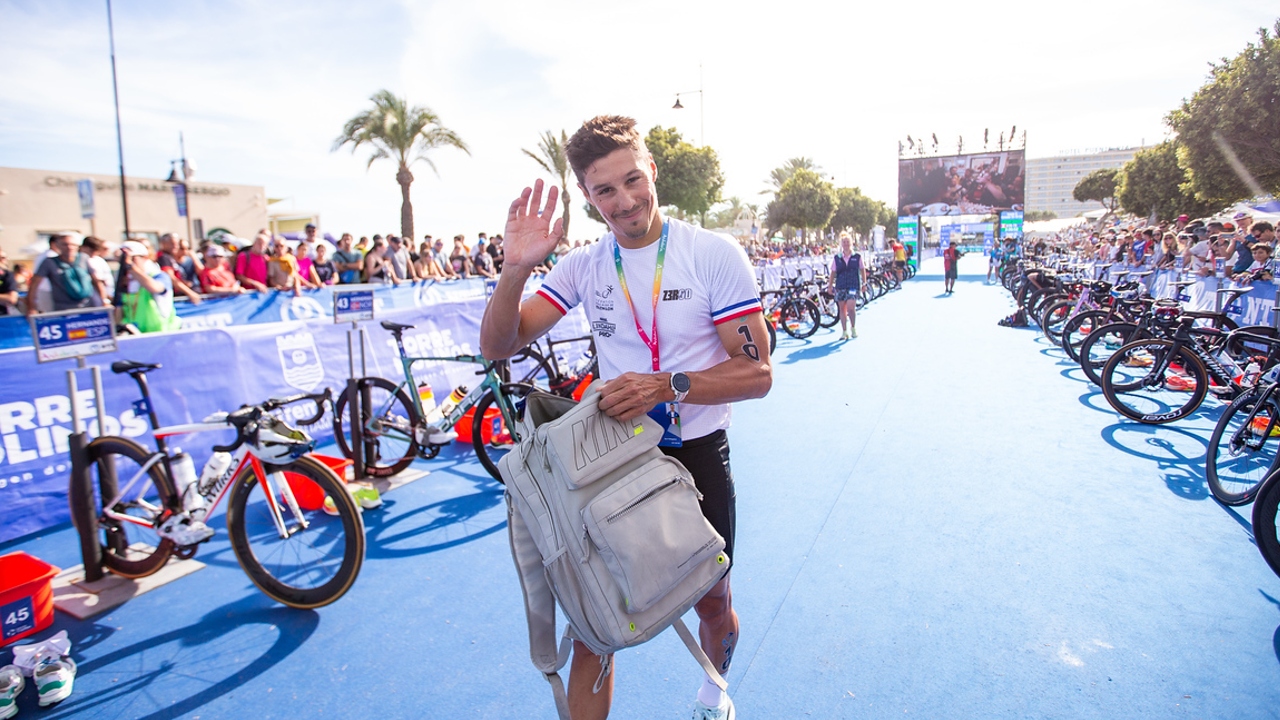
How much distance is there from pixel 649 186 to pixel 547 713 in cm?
204

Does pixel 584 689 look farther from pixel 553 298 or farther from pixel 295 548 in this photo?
pixel 295 548

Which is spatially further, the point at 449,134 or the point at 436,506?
the point at 449,134

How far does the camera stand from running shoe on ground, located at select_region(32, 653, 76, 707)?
8.52ft

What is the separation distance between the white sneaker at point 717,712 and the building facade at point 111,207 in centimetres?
3105

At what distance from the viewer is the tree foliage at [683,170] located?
31828 millimetres

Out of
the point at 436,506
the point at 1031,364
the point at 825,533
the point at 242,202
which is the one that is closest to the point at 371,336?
the point at 436,506

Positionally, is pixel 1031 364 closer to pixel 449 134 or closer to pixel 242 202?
pixel 449 134

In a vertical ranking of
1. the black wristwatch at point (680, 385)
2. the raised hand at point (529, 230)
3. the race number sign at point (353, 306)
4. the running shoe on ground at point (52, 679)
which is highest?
the raised hand at point (529, 230)

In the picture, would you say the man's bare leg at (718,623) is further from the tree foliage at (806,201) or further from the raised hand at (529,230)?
the tree foliage at (806,201)

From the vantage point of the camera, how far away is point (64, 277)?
6.00 m

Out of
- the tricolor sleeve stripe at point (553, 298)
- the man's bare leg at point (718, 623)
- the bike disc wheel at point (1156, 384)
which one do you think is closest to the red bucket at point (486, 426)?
the tricolor sleeve stripe at point (553, 298)

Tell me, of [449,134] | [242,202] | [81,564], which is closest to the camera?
[81,564]

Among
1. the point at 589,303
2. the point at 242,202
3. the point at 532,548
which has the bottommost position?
the point at 532,548

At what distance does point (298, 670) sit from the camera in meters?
2.80
